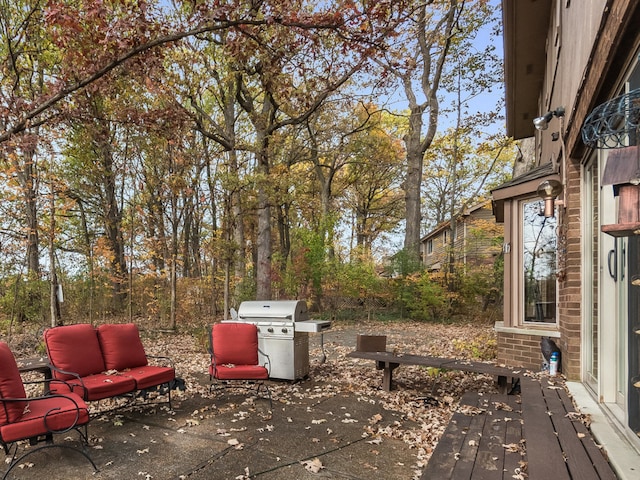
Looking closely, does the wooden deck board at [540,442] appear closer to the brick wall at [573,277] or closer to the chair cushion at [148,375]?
the brick wall at [573,277]

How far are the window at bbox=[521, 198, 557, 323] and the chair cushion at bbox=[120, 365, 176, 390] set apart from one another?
16.5 ft

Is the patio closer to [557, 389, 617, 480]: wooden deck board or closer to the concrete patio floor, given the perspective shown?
the concrete patio floor

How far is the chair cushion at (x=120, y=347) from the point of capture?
4.87 m

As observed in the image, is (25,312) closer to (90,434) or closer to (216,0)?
(90,434)

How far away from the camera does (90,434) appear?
416cm

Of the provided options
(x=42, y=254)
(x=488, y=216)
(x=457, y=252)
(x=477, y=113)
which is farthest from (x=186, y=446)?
(x=488, y=216)

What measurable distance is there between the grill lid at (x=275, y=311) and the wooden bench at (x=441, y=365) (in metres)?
1.01

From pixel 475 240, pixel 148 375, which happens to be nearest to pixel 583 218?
pixel 148 375

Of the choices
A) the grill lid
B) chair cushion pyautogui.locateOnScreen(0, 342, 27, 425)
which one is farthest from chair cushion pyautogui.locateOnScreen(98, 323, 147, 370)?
the grill lid

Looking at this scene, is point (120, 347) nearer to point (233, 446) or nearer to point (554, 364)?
point (233, 446)

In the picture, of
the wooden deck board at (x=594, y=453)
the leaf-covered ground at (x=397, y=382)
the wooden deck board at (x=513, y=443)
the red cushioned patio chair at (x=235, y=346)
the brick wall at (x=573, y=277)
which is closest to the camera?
the wooden deck board at (x=594, y=453)

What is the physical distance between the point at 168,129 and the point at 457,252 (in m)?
10.7

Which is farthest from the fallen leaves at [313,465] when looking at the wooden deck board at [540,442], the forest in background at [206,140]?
the forest in background at [206,140]

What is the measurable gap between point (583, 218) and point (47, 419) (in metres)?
5.09
